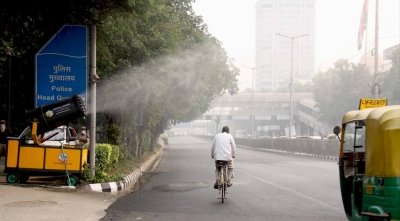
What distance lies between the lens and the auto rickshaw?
18.5 feet

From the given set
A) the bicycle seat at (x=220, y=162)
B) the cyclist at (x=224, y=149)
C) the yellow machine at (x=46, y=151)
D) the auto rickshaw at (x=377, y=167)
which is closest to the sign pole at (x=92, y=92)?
the yellow machine at (x=46, y=151)

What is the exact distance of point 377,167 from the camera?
19.4 feet

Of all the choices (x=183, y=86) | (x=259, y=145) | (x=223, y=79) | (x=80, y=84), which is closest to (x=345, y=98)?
(x=259, y=145)

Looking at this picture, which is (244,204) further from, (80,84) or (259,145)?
(259,145)

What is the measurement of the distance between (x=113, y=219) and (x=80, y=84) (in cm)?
537

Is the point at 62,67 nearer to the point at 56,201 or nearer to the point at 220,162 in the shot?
the point at 56,201

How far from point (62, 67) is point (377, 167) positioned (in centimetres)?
930

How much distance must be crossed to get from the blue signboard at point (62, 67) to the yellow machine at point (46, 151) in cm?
69

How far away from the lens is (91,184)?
1303 cm

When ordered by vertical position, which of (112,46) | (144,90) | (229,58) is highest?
(229,58)

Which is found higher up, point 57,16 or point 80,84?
point 57,16

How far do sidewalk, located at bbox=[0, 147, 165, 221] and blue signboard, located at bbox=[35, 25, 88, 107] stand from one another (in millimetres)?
2327

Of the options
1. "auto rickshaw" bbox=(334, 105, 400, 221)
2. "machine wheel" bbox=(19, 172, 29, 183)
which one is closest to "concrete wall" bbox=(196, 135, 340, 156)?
"machine wheel" bbox=(19, 172, 29, 183)

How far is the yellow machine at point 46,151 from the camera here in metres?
12.4
